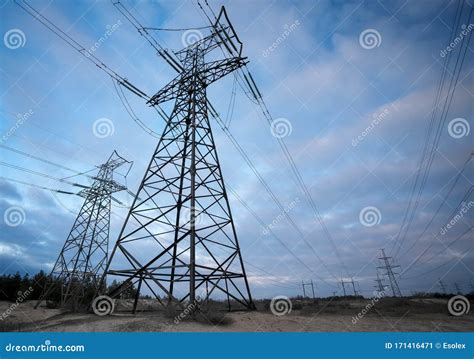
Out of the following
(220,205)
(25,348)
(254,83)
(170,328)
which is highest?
(254,83)

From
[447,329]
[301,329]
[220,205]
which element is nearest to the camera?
[301,329]

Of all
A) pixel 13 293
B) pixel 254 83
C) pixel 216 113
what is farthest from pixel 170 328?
pixel 13 293

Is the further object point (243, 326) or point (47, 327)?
point (243, 326)

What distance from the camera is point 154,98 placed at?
40.1 feet

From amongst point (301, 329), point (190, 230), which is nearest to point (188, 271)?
point (190, 230)

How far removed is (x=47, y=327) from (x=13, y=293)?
33.9 m

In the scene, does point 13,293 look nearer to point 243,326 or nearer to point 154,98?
point 154,98

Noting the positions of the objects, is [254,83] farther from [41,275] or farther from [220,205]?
[41,275]

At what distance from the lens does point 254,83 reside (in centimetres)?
1245

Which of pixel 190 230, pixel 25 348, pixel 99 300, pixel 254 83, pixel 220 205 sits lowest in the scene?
pixel 25 348

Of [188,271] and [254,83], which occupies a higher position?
[254,83]

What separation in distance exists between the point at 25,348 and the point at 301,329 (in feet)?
20.9

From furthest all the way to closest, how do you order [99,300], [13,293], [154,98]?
[13,293], [154,98], [99,300]

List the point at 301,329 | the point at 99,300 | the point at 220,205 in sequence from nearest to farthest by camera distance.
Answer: the point at 301,329
the point at 99,300
the point at 220,205
